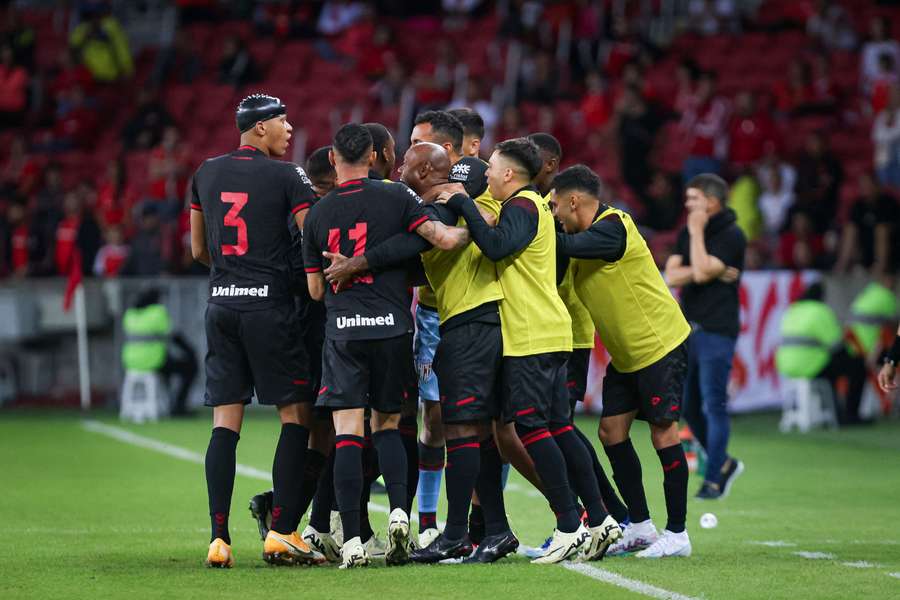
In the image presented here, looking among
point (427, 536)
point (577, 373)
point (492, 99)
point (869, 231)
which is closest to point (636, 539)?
point (577, 373)

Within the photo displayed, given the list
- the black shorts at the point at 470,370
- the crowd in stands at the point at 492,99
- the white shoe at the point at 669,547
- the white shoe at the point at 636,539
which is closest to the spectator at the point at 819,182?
the crowd in stands at the point at 492,99

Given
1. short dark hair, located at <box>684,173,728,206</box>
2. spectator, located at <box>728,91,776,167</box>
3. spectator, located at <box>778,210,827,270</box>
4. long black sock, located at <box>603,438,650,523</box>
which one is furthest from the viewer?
Answer: spectator, located at <box>728,91,776,167</box>

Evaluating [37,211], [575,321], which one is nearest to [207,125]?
[37,211]

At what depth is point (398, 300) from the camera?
7617 millimetres

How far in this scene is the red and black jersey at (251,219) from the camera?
7.73 metres

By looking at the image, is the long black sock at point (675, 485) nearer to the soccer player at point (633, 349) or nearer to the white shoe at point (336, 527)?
the soccer player at point (633, 349)

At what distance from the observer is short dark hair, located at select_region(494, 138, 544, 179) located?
783 centimetres

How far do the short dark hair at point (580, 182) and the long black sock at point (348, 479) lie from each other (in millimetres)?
1791

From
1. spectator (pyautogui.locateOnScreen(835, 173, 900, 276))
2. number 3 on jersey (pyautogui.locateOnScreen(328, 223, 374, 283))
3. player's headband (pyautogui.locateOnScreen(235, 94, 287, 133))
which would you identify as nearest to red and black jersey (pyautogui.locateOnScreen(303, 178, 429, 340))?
number 3 on jersey (pyautogui.locateOnScreen(328, 223, 374, 283))

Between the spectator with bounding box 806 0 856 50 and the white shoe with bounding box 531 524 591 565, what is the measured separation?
17417mm

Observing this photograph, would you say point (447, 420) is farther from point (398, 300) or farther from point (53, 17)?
point (53, 17)

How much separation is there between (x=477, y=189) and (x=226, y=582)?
96.3 inches

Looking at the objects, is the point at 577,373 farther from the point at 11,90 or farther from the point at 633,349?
the point at 11,90

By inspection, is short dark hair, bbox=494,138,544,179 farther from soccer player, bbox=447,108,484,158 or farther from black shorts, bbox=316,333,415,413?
black shorts, bbox=316,333,415,413
